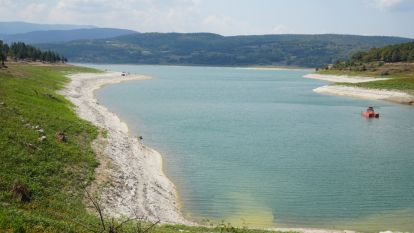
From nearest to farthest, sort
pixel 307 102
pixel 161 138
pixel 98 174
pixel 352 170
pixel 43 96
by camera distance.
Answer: pixel 98 174
pixel 352 170
pixel 161 138
pixel 43 96
pixel 307 102

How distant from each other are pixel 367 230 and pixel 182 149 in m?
21.3

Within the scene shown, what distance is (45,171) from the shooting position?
25.9 metres

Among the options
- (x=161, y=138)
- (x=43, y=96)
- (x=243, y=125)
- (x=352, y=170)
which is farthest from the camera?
(x=243, y=125)

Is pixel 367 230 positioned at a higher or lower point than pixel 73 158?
lower

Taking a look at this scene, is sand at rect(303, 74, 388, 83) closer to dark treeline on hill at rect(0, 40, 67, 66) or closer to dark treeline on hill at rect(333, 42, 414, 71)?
dark treeline on hill at rect(333, 42, 414, 71)

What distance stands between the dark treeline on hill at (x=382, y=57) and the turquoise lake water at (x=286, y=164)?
100529mm

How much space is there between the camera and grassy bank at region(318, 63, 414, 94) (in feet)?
354

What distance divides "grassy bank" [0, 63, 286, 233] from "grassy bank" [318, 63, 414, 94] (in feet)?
274

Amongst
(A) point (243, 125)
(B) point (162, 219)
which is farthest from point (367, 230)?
(A) point (243, 125)

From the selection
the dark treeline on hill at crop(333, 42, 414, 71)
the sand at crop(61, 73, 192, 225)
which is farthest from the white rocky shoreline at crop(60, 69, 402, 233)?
the dark treeline on hill at crop(333, 42, 414, 71)

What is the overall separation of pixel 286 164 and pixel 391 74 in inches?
4510

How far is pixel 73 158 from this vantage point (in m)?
30.0

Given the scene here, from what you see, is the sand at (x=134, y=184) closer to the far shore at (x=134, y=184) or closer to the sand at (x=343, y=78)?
the far shore at (x=134, y=184)

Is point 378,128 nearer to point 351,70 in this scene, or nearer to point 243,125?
point 243,125
